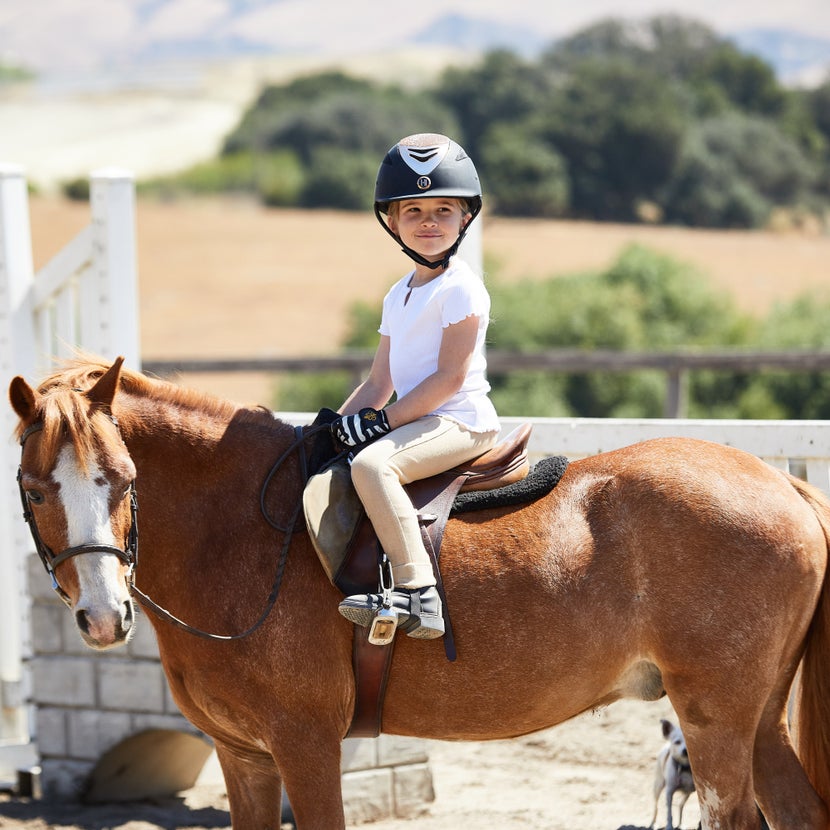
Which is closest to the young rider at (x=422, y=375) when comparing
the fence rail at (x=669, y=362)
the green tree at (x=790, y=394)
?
the fence rail at (x=669, y=362)

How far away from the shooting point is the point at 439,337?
374 cm

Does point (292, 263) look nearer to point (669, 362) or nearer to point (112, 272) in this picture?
point (669, 362)

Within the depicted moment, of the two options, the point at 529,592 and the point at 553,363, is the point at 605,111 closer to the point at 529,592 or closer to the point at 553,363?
the point at 553,363

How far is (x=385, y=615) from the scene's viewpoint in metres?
3.41

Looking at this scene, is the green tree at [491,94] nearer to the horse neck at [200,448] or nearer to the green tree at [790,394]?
the green tree at [790,394]

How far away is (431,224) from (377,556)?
110 centimetres

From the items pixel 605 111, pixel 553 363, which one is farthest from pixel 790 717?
pixel 605 111

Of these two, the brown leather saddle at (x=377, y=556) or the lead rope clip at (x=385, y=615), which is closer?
the lead rope clip at (x=385, y=615)

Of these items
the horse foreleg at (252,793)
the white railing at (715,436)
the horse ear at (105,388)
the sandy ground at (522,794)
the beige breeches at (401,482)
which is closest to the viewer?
the horse ear at (105,388)

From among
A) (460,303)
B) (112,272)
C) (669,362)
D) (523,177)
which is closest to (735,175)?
(523,177)

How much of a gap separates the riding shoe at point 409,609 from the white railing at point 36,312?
2.57 m

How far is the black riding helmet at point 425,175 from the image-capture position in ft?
12.3

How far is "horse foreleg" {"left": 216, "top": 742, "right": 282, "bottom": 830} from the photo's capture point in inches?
152

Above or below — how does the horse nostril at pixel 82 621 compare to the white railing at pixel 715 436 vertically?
below
